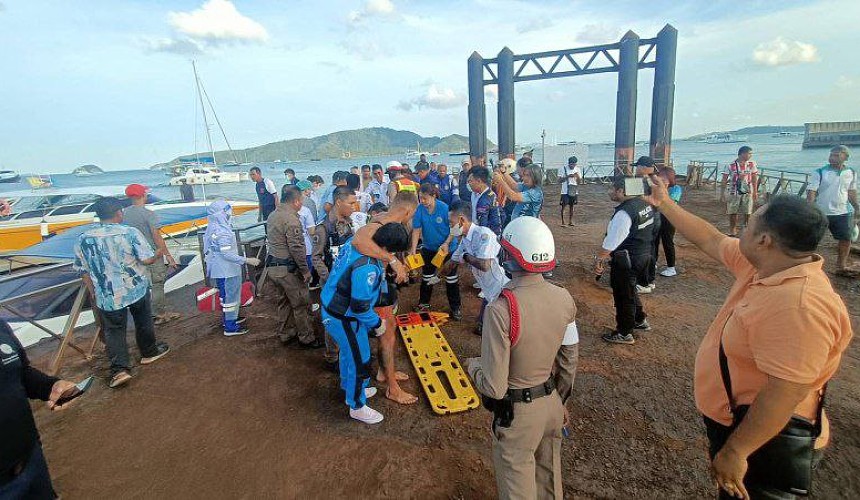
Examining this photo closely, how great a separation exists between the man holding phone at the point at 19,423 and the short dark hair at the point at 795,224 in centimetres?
366

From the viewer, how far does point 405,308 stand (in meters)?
6.61

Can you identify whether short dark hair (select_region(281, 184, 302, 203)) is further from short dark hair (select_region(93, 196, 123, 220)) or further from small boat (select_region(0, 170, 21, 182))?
small boat (select_region(0, 170, 21, 182))

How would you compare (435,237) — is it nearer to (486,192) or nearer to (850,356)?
(486,192)

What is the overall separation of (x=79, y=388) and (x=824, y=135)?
277 feet

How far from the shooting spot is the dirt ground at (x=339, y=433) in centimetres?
300

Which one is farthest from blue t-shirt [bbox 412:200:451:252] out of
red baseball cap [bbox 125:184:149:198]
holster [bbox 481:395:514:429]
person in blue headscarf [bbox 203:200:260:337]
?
red baseball cap [bbox 125:184:149:198]

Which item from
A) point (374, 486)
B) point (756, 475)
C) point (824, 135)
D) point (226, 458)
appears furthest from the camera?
point (824, 135)

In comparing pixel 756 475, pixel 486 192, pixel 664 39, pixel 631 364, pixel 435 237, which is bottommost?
pixel 631 364

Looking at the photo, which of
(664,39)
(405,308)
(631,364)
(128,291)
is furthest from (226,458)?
(664,39)

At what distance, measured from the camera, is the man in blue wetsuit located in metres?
3.41

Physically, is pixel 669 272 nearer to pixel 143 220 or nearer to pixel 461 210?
pixel 461 210

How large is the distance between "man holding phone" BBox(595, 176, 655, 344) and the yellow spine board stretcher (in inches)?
83.2

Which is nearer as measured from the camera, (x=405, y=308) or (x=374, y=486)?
(x=374, y=486)

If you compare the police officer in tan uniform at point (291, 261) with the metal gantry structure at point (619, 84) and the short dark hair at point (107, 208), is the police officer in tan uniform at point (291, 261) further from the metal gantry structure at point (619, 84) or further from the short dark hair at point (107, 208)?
the metal gantry structure at point (619, 84)
